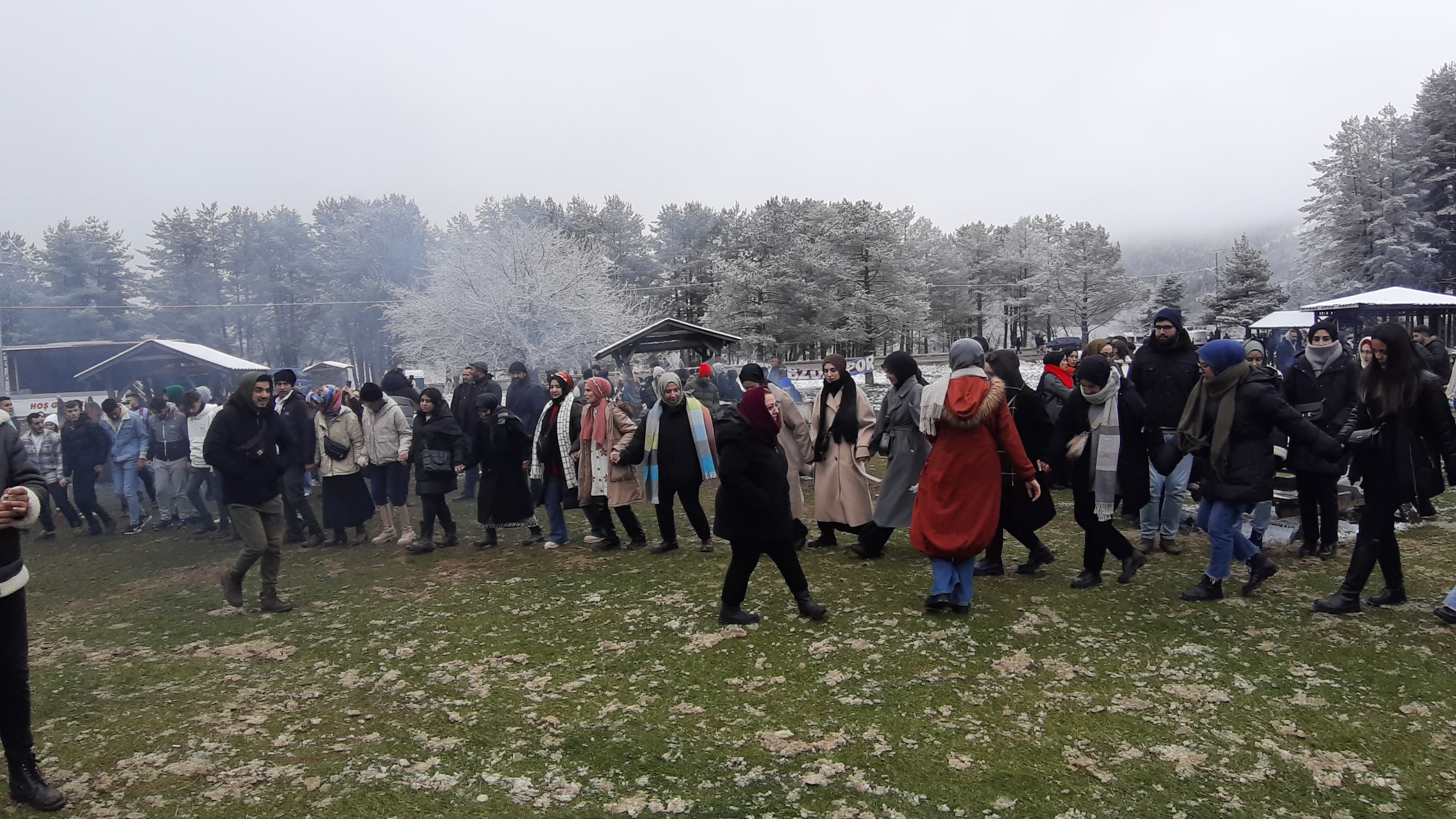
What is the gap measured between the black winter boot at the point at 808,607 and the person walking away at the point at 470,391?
4.49 meters

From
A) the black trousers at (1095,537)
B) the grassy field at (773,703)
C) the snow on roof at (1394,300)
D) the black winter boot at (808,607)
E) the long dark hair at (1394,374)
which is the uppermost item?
the snow on roof at (1394,300)

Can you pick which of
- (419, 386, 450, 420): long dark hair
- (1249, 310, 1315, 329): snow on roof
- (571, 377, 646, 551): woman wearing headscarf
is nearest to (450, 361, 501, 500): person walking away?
(419, 386, 450, 420): long dark hair

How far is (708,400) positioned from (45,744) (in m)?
9.11

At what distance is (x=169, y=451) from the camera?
1070cm

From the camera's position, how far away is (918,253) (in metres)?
60.1

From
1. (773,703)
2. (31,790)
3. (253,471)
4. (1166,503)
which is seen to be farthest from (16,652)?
(1166,503)

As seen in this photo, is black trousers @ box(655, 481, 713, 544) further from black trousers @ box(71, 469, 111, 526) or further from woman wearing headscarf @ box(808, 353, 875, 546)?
black trousers @ box(71, 469, 111, 526)

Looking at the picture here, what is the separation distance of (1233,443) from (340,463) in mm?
8195

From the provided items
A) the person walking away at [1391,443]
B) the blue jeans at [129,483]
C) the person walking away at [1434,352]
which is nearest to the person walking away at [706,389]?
the blue jeans at [129,483]

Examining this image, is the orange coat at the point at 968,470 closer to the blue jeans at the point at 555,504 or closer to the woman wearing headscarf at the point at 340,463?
the blue jeans at the point at 555,504

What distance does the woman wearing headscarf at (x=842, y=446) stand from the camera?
674cm

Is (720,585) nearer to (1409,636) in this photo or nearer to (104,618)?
(1409,636)

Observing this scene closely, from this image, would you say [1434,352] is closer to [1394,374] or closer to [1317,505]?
[1317,505]

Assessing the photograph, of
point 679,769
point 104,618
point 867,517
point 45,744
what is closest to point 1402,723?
point 679,769
